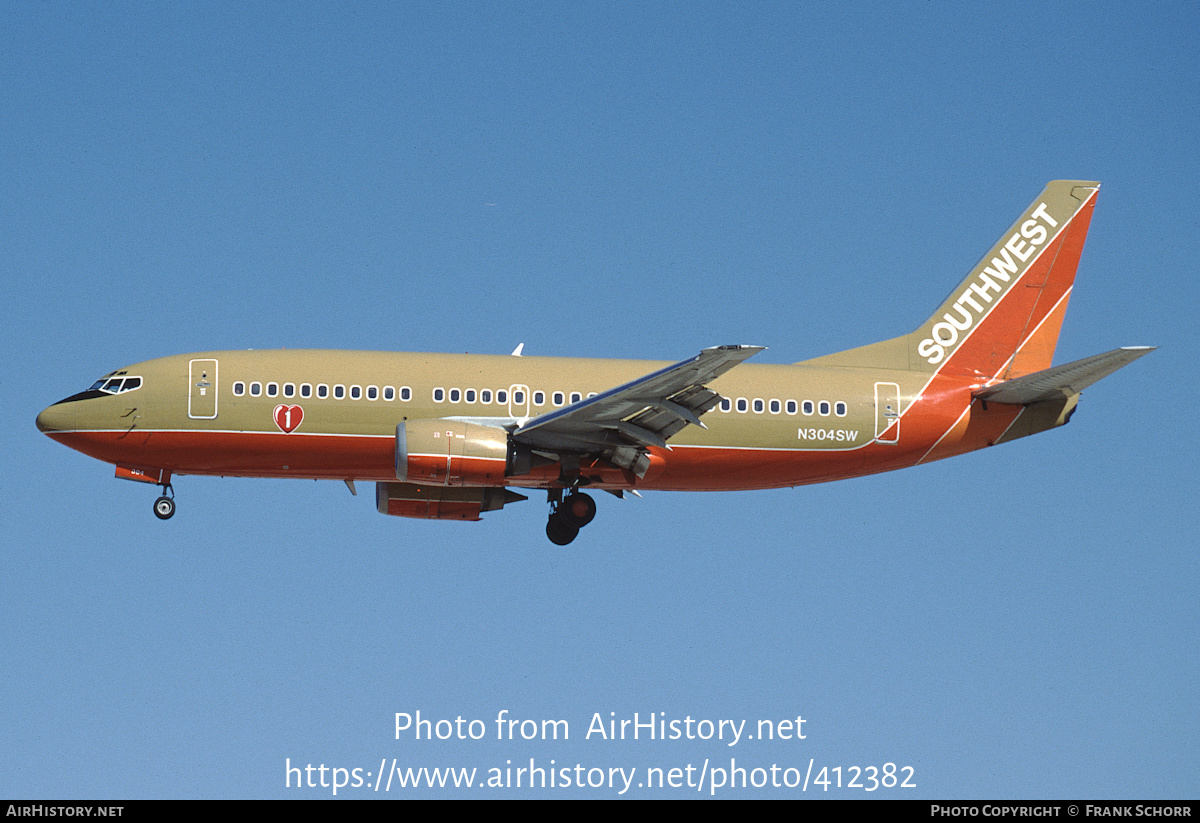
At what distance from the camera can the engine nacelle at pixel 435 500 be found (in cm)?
3900

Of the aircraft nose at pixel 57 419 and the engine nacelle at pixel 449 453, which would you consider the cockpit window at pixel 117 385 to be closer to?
the aircraft nose at pixel 57 419

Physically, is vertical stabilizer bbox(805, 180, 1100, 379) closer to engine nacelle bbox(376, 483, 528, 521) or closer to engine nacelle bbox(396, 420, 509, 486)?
engine nacelle bbox(376, 483, 528, 521)

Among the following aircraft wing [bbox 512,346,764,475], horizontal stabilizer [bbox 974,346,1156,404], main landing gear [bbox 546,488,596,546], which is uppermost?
horizontal stabilizer [bbox 974,346,1156,404]

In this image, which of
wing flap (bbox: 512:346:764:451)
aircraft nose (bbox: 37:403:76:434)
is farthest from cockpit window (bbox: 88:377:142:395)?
wing flap (bbox: 512:346:764:451)

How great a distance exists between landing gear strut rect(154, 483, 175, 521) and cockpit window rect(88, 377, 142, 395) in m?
2.67

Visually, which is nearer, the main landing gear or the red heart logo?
the red heart logo

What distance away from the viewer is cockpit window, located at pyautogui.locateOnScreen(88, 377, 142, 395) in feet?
118

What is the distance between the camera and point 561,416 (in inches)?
1373

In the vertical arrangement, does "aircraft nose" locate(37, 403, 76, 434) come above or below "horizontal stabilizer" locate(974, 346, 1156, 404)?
below

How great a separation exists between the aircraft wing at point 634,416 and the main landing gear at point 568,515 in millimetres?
1653

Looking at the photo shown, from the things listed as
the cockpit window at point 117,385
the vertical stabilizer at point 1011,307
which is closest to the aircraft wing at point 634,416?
the vertical stabilizer at point 1011,307

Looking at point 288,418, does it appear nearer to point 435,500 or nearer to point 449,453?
point 449,453

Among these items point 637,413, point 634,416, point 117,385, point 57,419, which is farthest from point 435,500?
point 57,419

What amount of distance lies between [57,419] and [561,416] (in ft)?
41.7
